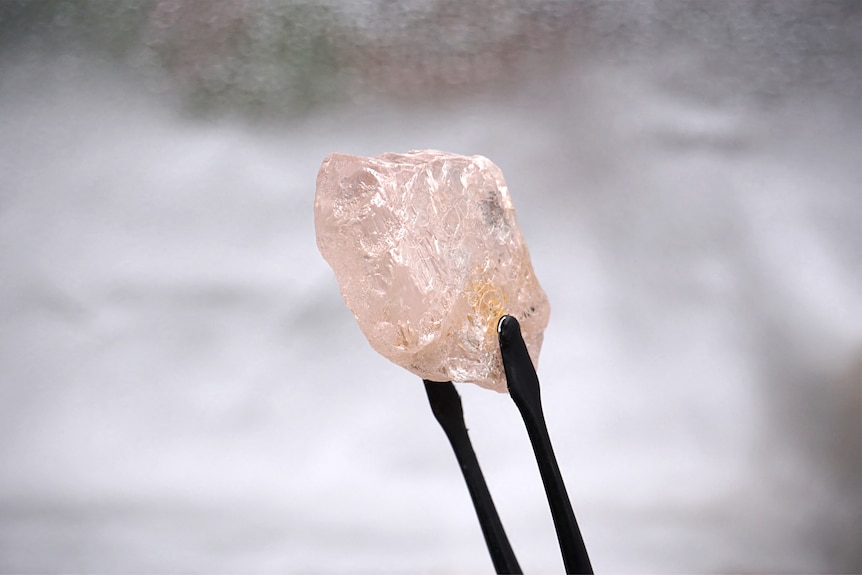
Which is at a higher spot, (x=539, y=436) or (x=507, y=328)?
(x=507, y=328)

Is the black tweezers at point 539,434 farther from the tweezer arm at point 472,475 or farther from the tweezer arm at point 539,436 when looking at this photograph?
the tweezer arm at point 472,475

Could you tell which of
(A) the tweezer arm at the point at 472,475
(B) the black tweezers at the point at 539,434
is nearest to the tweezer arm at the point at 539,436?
(B) the black tweezers at the point at 539,434

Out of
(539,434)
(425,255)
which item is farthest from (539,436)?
(425,255)

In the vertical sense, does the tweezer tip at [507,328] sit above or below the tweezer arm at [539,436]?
above

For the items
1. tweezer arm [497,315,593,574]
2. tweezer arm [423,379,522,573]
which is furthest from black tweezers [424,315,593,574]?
tweezer arm [423,379,522,573]

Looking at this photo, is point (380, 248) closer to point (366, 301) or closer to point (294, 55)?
point (366, 301)

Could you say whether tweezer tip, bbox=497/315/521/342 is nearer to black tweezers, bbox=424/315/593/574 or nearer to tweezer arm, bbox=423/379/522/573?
black tweezers, bbox=424/315/593/574

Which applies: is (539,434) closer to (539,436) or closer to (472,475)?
(539,436)
